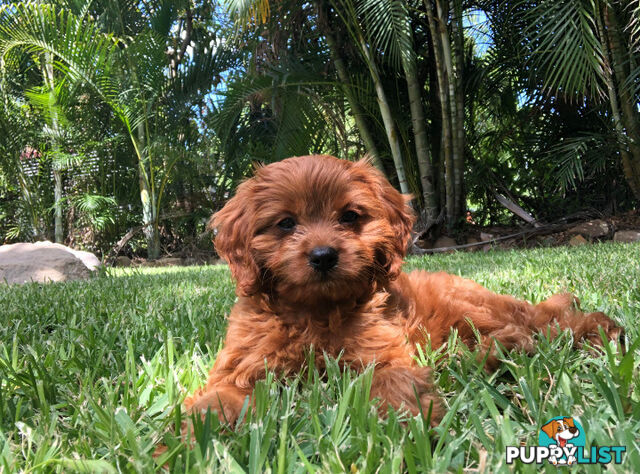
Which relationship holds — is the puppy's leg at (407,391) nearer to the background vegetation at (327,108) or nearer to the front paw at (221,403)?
the front paw at (221,403)

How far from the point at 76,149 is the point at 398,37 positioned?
7131 millimetres

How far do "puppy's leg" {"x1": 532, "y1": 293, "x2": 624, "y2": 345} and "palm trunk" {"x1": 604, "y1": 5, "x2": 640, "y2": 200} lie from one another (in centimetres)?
587

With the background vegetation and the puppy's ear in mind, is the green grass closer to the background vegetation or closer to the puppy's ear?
the puppy's ear

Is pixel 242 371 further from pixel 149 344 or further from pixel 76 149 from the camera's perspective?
pixel 76 149

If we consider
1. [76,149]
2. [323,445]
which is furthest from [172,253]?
[323,445]

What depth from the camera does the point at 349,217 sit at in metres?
1.88

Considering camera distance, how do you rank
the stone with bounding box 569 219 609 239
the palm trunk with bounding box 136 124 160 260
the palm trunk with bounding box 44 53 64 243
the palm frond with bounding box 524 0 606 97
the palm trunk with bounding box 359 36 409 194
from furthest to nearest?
1. the palm trunk with bounding box 136 124 160 260
2. the palm trunk with bounding box 44 53 64 243
3. the palm trunk with bounding box 359 36 409 194
4. the stone with bounding box 569 219 609 239
5. the palm frond with bounding box 524 0 606 97

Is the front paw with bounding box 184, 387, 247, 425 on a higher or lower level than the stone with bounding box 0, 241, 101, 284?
lower

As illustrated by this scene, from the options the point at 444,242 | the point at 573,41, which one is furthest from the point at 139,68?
the point at 573,41

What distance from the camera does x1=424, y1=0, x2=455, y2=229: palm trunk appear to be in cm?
729

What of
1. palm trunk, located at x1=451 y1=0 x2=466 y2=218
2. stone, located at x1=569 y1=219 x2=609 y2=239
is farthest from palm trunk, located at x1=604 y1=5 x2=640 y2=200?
palm trunk, located at x1=451 y1=0 x2=466 y2=218

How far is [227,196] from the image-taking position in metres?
11.2

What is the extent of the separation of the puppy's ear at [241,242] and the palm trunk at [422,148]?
20.2 ft

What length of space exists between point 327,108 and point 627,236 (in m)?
5.17
